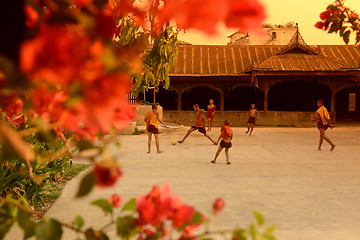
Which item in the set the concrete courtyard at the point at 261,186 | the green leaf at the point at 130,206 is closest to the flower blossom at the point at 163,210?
the green leaf at the point at 130,206

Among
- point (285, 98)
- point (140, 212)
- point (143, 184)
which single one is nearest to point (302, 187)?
point (143, 184)

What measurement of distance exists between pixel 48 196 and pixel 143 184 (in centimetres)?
162

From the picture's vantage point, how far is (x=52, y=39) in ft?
1.95

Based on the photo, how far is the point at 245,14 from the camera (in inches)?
27.0

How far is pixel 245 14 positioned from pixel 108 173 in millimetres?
386

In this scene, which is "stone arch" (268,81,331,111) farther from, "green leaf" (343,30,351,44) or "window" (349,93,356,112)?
"green leaf" (343,30,351,44)

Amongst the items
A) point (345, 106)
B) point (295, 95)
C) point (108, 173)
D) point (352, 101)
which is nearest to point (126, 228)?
point (108, 173)

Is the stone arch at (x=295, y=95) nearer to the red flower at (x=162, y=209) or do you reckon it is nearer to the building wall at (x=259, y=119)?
the building wall at (x=259, y=119)

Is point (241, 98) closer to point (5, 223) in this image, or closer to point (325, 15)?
point (325, 15)

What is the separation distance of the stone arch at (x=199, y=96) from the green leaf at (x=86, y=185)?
24.2 metres

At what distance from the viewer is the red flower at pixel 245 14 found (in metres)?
0.68

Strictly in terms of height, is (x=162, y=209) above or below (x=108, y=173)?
below

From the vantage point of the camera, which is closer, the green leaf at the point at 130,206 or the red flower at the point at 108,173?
the red flower at the point at 108,173

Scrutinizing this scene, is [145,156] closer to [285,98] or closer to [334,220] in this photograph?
[334,220]
